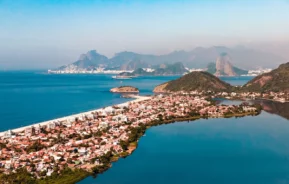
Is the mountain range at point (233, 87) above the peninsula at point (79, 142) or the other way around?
above

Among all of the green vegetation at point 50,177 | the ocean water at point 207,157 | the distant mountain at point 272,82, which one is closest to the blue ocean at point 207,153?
Result: the ocean water at point 207,157

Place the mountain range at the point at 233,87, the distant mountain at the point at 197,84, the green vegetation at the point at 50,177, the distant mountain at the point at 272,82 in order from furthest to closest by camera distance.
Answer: the distant mountain at the point at 197,84 < the mountain range at the point at 233,87 < the distant mountain at the point at 272,82 < the green vegetation at the point at 50,177

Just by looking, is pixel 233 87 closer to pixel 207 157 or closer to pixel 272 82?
pixel 272 82

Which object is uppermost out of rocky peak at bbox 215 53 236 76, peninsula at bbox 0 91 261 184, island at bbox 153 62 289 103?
rocky peak at bbox 215 53 236 76

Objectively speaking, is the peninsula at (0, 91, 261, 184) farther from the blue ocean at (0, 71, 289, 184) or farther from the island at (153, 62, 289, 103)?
the island at (153, 62, 289, 103)

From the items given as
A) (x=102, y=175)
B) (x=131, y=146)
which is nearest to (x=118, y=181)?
(x=102, y=175)

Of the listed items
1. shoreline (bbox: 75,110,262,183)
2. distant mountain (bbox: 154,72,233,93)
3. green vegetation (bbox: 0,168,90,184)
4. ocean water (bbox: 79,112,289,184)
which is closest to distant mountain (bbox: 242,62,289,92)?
distant mountain (bbox: 154,72,233,93)

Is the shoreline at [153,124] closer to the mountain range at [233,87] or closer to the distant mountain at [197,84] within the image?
the mountain range at [233,87]
